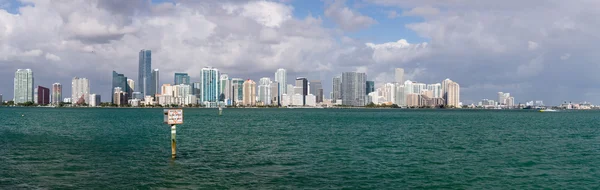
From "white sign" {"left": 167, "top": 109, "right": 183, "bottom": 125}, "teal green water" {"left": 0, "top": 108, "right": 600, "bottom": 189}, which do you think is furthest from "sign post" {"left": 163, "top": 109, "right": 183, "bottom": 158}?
"teal green water" {"left": 0, "top": 108, "right": 600, "bottom": 189}

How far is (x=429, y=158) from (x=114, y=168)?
72.2 feet

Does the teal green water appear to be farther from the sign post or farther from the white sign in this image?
the white sign

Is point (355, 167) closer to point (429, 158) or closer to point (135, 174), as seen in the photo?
point (429, 158)

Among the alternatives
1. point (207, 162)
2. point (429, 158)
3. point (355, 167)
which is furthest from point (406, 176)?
point (207, 162)

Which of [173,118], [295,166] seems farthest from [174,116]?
[295,166]

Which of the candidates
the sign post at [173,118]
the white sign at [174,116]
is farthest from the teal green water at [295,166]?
the white sign at [174,116]

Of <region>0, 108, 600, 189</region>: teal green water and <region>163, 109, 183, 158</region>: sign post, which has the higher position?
<region>163, 109, 183, 158</region>: sign post

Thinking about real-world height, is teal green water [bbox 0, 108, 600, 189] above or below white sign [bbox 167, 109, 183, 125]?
below

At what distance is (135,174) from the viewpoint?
2797 cm

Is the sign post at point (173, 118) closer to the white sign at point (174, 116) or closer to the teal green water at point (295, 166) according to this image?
the white sign at point (174, 116)

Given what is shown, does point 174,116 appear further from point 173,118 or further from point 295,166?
point 295,166

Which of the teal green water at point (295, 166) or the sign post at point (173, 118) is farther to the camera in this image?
the sign post at point (173, 118)

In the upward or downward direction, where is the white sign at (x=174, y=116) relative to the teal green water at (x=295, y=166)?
upward

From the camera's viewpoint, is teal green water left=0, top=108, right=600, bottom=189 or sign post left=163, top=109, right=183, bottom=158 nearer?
teal green water left=0, top=108, right=600, bottom=189
